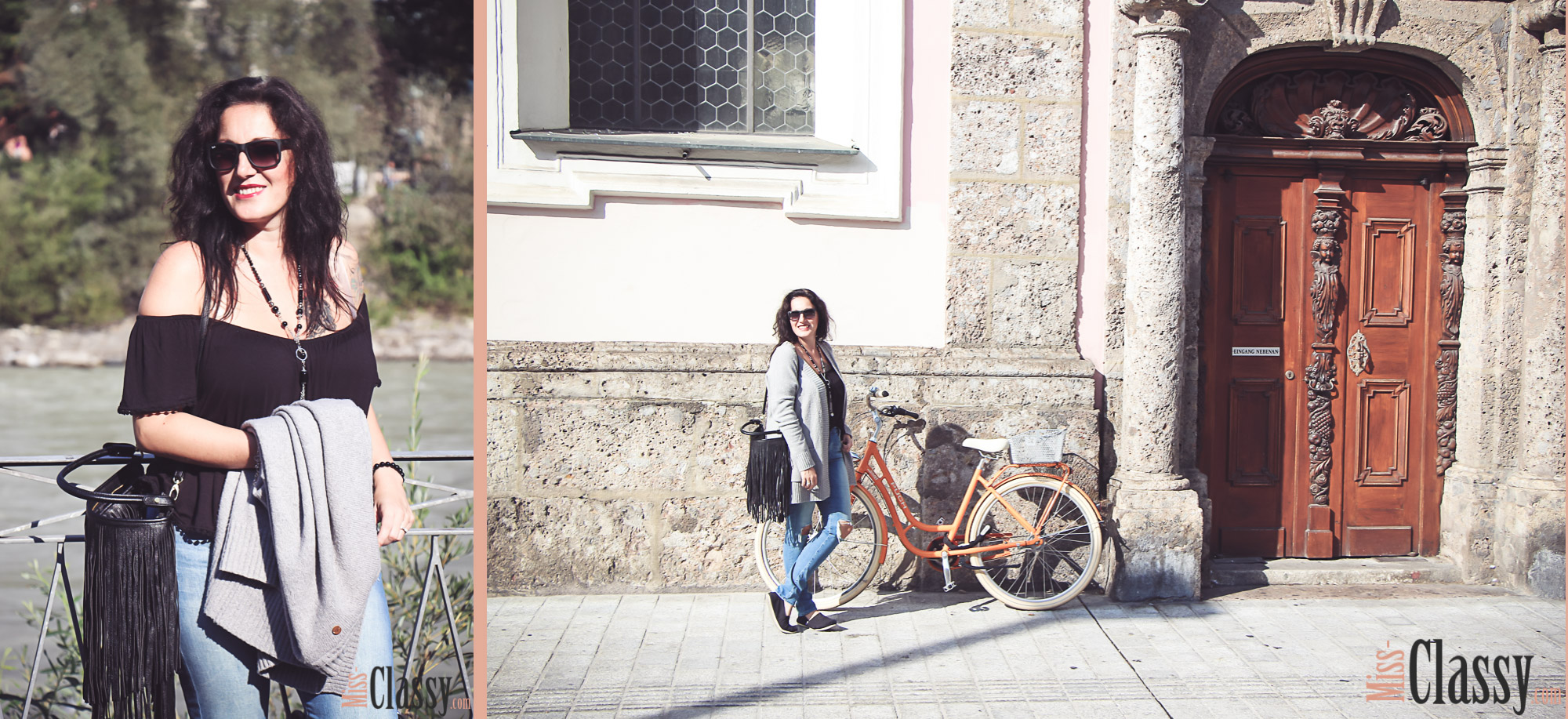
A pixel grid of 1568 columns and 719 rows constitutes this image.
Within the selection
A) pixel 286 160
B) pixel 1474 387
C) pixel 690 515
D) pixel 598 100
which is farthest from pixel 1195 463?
pixel 286 160

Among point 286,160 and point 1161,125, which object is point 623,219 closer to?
point 1161,125

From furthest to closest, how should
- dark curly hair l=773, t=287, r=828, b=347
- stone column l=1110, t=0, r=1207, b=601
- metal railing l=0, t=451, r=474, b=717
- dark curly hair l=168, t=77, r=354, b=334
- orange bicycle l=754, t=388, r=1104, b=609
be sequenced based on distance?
stone column l=1110, t=0, r=1207, b=601
orange bicycle l=754, t=388, r=1104, b=609
dark curly hair l=773, t=287, r=828, b=347
metal railing l=0, t=451, r=474, b=717
dark curly hair l=168, t=77, r=354, b=334

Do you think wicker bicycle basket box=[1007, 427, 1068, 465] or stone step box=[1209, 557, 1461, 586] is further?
stone step box=[1209, 557, 1461, 586]

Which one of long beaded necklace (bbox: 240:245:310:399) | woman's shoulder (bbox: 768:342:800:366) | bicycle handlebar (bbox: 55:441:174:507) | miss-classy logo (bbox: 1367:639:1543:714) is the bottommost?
miss-classy logo (bbox: 1367:639:1543:714)

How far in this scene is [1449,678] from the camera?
4.12 m

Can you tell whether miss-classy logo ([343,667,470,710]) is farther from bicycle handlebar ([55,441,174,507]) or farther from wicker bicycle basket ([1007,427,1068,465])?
wicker bicycle basket ([1007,427,1068,465])

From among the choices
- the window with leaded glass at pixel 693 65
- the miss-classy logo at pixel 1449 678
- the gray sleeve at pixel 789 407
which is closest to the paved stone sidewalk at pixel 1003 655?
the miss-classy logo at pixel 1449 678

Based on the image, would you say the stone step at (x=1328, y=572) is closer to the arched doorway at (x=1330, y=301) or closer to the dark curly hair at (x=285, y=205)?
the arched doorway at (x=1330, y=301)

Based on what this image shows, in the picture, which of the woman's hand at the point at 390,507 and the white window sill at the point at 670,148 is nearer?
the woman's hand at the point at 390,507

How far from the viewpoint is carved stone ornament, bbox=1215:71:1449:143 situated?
5562mm

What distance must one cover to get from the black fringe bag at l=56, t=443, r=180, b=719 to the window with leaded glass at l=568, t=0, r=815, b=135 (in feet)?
12.7

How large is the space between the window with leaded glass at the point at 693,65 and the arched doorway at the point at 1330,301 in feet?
7.57

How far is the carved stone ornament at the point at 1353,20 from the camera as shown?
5312mm

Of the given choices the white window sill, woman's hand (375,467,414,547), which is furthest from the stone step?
woman's hand (375,467,414,547)
